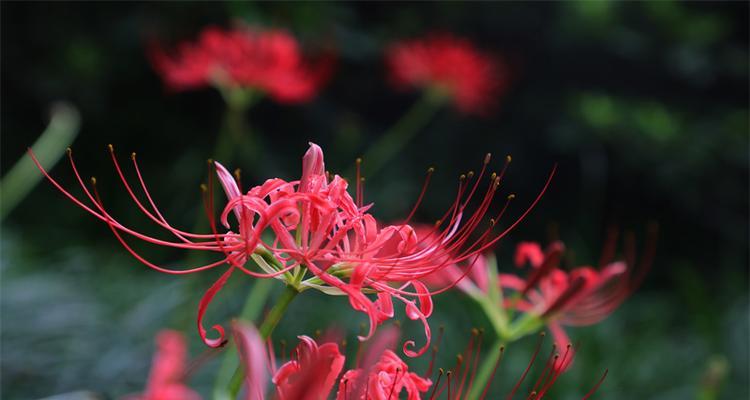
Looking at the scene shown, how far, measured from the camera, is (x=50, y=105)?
3994mm

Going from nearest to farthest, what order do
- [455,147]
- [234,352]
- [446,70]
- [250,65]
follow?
[234,352] → [250,65] → [446,70] → [455,147]

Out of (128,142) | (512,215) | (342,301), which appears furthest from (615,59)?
(128,142)

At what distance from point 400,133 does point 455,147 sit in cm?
50

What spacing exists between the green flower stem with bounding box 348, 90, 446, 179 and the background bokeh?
0.33 feet

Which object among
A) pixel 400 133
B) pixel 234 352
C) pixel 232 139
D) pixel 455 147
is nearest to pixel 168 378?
pixel 234 352

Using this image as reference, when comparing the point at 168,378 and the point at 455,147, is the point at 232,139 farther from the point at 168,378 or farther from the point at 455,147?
the point at 168,378

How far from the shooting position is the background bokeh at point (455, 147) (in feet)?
10.8

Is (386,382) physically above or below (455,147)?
above

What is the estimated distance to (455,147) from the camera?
495 cm

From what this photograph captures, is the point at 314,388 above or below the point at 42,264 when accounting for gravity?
above

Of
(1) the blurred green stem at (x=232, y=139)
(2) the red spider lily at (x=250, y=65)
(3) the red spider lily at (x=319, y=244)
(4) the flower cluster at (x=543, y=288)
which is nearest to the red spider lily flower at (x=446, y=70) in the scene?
(1) the blurred green stem at (x=232, y=139)

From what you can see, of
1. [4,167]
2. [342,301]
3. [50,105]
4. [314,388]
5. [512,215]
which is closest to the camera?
[314,388]

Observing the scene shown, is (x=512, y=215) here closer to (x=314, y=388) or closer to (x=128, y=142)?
(x=128, y=142)

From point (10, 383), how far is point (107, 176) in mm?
2061
